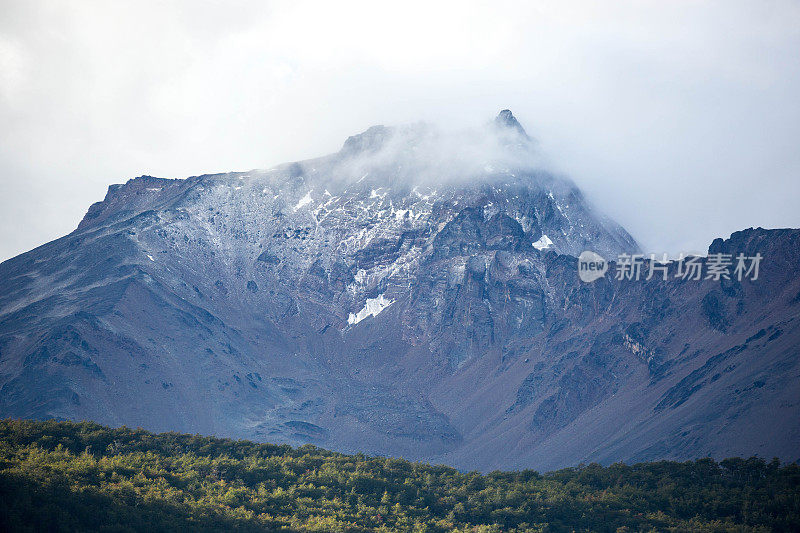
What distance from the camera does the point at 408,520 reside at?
3346 inches

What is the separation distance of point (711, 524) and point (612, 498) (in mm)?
12027

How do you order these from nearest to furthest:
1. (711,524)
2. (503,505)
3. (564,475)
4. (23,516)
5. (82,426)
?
(23,516) → (711,524) → (503,505) → (82,426) → (564,475)

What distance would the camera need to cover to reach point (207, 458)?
95312 millimetres

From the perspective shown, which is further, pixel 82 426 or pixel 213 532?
pixel 82 426

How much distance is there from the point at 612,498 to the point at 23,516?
59090 mm

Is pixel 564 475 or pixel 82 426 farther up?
pixel 82 426

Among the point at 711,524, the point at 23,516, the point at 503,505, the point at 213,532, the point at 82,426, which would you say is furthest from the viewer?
the point at 82,426

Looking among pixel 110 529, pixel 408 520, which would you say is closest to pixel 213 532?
pixel 110 529

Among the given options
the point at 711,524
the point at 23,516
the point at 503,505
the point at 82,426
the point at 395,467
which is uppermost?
the point at 82,426

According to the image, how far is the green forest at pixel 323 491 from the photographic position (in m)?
73.6

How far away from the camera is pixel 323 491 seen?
90375 mm

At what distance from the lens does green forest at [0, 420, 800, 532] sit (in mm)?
73625

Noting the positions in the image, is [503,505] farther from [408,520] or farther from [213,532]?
[213,532]

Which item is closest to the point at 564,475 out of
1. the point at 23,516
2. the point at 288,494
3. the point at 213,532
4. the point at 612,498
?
the point at 612,498
